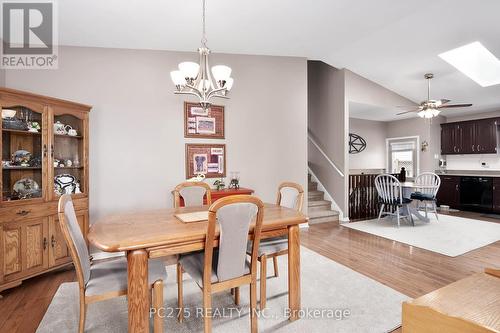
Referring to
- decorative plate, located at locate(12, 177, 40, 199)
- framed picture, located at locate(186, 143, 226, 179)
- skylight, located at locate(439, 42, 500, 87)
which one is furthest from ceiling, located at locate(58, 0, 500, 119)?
decorative plate, located at locate(12, 177, 40, 199)

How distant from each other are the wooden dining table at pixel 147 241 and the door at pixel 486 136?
6594 millimetres

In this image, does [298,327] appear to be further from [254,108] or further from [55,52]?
[55,52]

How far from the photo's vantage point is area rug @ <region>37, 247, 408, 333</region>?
189cm

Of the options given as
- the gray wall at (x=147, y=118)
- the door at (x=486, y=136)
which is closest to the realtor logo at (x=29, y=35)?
the gray wall at (x=147, y=118)

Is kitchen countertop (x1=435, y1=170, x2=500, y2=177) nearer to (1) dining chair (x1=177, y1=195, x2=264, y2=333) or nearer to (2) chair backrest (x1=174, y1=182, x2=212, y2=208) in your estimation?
→ (2) chair backrest (x1=174, y1=182, x2=212, y2=208)

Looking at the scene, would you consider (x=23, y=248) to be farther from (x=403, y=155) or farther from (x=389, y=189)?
(x=403, y=155)

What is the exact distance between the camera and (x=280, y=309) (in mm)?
2125

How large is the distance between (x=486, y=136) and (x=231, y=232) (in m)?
7.36

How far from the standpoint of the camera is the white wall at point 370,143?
7.70m

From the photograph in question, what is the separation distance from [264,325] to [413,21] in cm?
419

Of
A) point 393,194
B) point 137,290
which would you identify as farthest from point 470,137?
point 137,290

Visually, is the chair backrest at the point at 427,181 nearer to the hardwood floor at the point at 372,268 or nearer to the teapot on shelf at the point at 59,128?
the hardwood floor at the point at 372,268

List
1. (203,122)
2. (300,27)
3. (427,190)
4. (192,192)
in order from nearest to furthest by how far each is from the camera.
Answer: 1. (192,192)
2. (300,27)
3. (203,122)
4. (427,190)

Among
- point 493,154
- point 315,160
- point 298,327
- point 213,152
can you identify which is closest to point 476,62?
point 493,154
